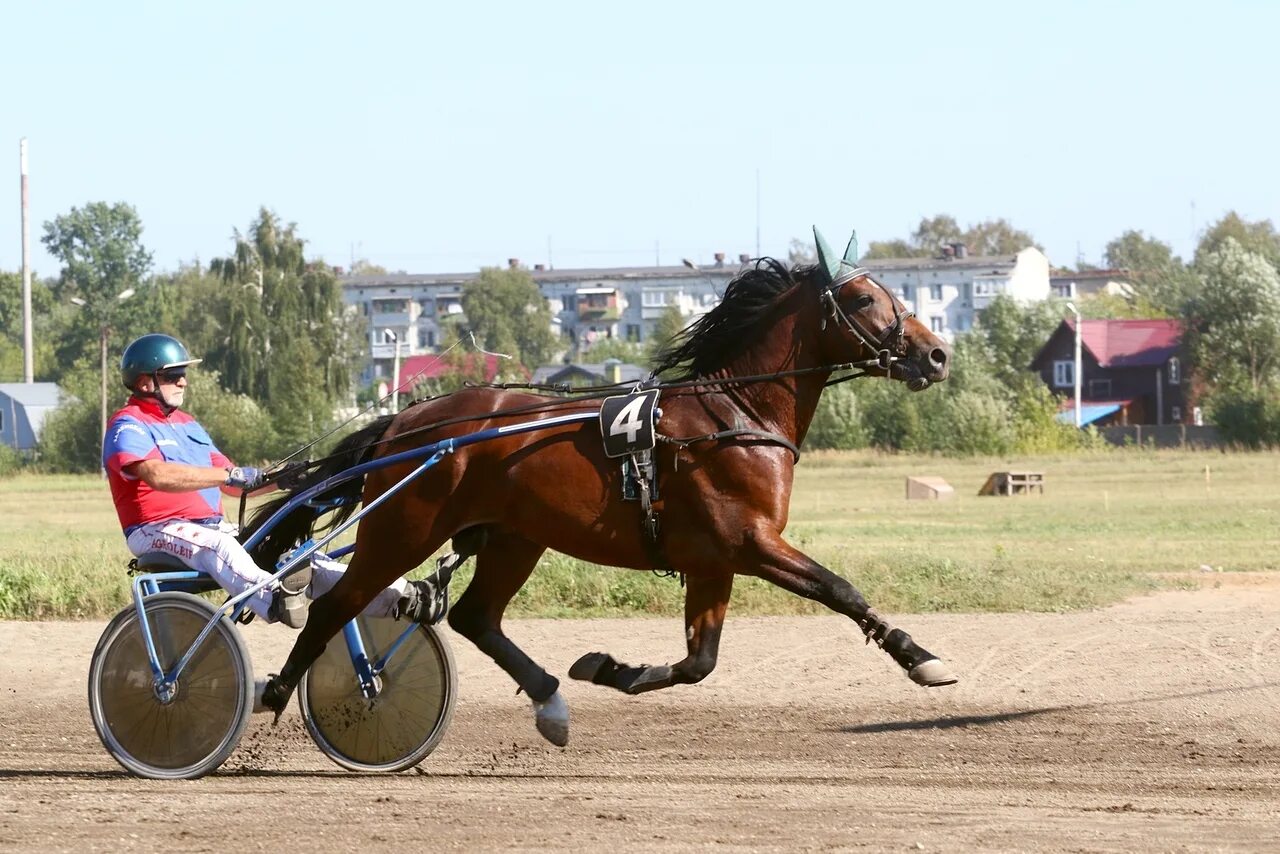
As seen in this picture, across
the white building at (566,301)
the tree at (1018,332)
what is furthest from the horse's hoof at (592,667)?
the white building at (566,301)

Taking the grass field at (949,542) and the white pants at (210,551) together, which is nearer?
the white pants at (210,551)

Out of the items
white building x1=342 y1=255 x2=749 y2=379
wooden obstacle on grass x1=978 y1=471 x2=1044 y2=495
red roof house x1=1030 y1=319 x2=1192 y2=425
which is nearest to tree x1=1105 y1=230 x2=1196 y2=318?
red roof house x1=1030 y1=319 x2=1192 y2=425

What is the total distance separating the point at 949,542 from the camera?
24.4 metres

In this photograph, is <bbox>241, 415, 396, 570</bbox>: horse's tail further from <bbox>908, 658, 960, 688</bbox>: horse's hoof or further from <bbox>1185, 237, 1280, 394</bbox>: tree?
<bbox>1185, 237, 1280, 394</bbox>: tree

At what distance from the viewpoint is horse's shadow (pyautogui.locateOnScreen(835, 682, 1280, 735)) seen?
904 centimetres

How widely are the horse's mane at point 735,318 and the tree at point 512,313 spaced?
10606cm

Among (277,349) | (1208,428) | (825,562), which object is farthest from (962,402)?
(825,562)

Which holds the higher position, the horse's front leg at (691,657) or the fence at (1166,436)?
the horse's front leg at (691,657)

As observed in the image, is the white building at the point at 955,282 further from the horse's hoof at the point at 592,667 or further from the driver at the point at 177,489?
the driver at the point at 177,489

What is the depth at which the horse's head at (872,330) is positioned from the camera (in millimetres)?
7898

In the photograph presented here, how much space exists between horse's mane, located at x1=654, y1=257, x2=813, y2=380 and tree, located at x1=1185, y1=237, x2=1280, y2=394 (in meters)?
64.8

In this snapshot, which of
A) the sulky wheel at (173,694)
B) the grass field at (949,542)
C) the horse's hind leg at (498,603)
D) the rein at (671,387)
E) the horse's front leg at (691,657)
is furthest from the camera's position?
the grass field at (949,542)

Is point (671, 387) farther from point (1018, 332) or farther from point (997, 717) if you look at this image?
point (1018, 332)

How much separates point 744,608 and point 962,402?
4998 cm
